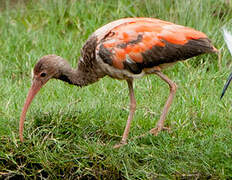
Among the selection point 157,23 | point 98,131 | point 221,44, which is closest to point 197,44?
point 157,23

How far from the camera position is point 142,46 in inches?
242

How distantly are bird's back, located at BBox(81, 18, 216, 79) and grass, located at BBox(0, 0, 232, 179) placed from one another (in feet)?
2.59

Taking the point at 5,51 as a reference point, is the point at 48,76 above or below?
above

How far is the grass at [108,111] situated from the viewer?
5762 millimetres

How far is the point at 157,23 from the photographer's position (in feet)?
20.8

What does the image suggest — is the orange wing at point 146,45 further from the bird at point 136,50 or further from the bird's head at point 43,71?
the bird's head at point 43,71

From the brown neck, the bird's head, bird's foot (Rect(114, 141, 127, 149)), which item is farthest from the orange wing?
bird's foot (Rect(114, 141, 127, 149))

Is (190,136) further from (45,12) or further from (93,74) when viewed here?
(45,12)

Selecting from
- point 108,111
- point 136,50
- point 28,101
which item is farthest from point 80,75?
point 136,50

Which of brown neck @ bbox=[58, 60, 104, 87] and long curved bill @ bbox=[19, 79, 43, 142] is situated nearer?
long curved bill @ bbox=[19, 79, 43, 142]

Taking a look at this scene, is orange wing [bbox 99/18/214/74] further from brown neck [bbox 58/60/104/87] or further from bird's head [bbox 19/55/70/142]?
bird's head [bbox 19/55/70/142]

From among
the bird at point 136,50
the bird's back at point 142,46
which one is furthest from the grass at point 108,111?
the bird's back at point 142,46

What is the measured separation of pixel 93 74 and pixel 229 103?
5.66 ft

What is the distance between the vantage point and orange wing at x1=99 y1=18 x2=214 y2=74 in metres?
6.11
